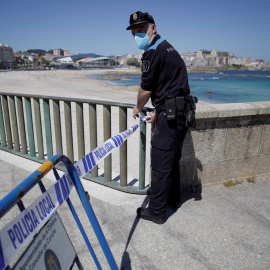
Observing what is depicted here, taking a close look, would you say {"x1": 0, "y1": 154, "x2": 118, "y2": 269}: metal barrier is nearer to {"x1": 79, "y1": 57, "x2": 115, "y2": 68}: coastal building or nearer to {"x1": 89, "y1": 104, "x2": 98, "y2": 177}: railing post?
{"x1": 89, "y1": 104, "x2": 98, "y2": 177}: railing post

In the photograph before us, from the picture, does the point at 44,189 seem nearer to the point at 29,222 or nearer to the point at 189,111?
the point at 29,222

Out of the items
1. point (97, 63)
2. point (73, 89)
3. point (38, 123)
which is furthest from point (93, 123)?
point (97, 63)

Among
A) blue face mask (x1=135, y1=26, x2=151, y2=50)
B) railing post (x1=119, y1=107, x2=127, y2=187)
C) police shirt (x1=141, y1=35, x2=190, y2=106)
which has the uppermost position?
blue face mask (x1=135, y1=26, x2=151, y2=50)

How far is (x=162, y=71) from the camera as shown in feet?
8.07

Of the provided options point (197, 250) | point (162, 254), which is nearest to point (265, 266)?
point (197, 250)

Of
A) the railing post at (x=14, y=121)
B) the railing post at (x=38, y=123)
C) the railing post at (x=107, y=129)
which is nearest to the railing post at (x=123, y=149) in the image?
the railing post at (x=107, y=129)

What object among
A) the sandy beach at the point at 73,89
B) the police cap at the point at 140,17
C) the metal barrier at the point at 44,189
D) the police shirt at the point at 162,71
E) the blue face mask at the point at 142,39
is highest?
the police cap at the point at 140,17

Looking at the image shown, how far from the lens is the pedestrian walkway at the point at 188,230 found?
7.81ft

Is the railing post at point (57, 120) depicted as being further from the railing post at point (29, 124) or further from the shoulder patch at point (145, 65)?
the shoulder patch at point (145, 65)

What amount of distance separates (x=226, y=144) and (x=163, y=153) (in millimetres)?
1375

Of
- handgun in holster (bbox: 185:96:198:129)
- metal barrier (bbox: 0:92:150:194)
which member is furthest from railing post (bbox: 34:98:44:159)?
handgun in holster (bbox: 185:96:198:129)

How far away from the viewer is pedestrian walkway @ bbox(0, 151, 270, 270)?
2.38m

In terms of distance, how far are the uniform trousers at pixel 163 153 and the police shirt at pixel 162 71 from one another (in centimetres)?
26

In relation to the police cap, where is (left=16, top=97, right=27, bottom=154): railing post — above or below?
→ below
